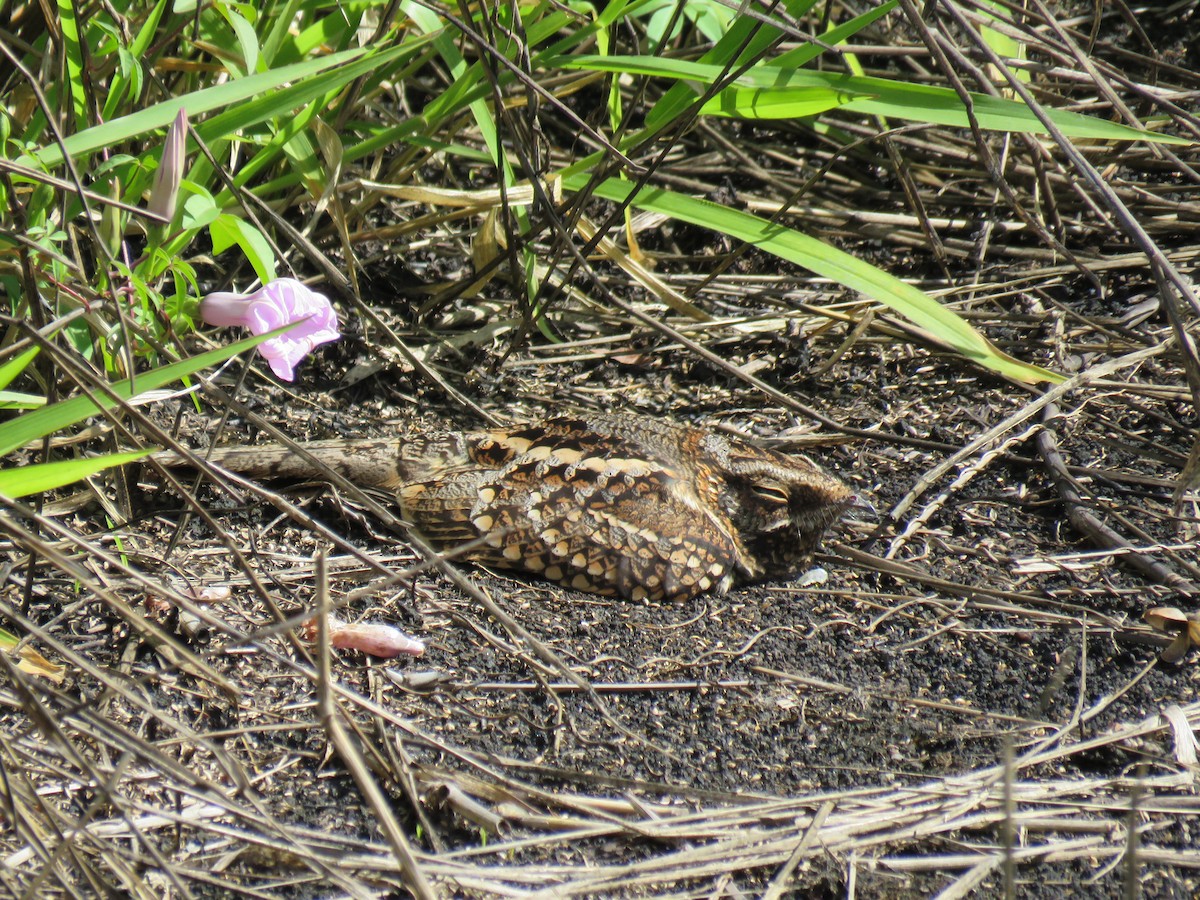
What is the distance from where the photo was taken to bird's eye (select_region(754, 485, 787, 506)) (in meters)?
3.10

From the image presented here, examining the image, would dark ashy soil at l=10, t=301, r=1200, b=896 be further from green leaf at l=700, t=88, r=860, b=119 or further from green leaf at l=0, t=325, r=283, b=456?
green leaf at l=700, t=88, r=860, b=119

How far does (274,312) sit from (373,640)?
0.78 metres

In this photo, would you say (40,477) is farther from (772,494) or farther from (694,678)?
(772,494)

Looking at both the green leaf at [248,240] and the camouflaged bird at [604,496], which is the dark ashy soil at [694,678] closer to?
the camouflaged bird at [604,496]

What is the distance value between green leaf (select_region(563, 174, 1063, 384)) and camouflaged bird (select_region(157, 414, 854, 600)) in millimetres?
524

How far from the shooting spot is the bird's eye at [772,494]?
3.10 meters

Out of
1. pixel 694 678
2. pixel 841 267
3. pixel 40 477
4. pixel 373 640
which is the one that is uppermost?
pixel 40 477

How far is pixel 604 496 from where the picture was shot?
9.53 feet

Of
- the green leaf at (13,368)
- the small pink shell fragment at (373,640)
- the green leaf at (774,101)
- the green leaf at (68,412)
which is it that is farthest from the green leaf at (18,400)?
the green leaf at (774,101)

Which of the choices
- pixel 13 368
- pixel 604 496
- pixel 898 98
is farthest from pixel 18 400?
pixel 898 98

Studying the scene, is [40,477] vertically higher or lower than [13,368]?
lower

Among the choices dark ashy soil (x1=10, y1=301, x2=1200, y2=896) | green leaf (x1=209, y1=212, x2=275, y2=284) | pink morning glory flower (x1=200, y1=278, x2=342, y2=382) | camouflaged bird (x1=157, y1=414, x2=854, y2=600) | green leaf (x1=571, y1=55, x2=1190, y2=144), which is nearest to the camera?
dark ashy soil (x1=10, y1=301, x2=1200, y2=896)

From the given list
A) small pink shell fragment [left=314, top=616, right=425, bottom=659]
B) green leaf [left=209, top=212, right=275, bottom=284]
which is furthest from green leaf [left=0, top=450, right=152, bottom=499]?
small pink shell fragment [left=314, top=616, right=425, bottom=659]

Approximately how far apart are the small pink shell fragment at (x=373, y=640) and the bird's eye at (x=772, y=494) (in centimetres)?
114
